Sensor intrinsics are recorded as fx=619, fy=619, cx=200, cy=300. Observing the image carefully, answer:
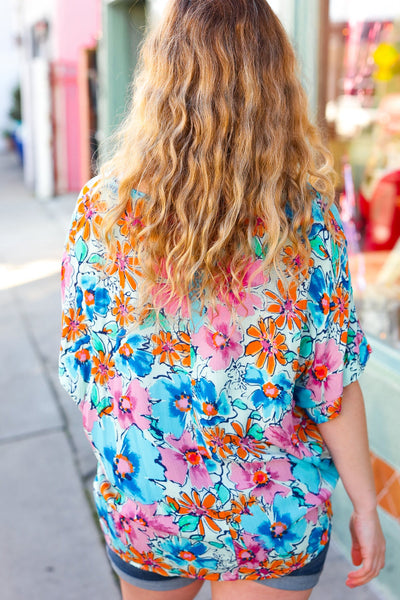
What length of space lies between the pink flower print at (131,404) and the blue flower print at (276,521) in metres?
0.25

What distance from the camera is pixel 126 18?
481cm

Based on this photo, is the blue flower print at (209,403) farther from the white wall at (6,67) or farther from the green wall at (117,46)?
the white wall at (6,67)

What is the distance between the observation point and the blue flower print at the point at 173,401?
3.47 feet

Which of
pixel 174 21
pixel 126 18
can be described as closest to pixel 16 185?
pixel 126 18

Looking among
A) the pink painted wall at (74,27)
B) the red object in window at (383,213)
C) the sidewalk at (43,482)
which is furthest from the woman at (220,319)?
the pink painted wall at (74,27)

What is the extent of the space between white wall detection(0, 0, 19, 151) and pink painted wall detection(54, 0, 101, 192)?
9.59m

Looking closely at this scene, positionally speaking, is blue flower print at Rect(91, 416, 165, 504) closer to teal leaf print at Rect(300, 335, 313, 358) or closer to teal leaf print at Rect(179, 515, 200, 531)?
teal leaf print at Rect(179, 515, 200, 531)

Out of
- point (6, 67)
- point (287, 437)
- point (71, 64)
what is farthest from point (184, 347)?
point (6, 67)

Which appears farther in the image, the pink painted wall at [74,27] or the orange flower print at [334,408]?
the pink painted wall at [74,27]

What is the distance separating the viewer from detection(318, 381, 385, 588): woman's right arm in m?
1.12

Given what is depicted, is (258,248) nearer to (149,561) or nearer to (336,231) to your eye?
(336,231)

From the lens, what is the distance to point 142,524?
1115 mm

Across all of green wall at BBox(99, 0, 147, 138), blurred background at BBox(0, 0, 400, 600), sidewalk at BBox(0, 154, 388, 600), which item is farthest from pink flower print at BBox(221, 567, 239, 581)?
green wall at BBox(99, 0, 147, 138)

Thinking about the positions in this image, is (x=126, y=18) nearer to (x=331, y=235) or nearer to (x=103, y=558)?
(x=103, y=558)
